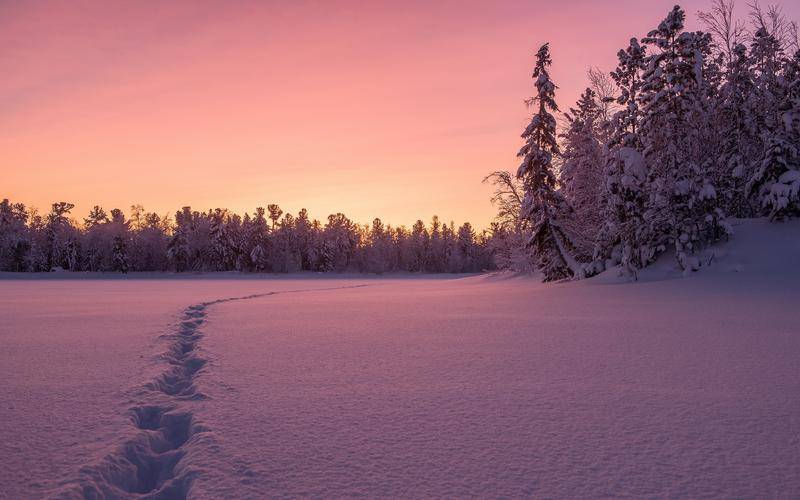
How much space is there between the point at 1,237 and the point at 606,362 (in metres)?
101

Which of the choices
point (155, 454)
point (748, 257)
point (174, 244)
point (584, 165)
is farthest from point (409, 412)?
point (174, 244)

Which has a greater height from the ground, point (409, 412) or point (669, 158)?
point (669, 158)

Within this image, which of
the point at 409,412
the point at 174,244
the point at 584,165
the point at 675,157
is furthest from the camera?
the point at 174,244

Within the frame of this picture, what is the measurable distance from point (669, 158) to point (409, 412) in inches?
874

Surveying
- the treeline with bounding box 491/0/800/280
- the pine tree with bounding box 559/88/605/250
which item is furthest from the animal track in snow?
the pine tree with bounding box 559/88/605/250

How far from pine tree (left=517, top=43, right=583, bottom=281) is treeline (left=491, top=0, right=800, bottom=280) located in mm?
59

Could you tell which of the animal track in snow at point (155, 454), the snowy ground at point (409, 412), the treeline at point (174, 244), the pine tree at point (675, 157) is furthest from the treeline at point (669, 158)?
the treeline at point (174, 244)

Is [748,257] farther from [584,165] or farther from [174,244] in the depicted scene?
[174,244]

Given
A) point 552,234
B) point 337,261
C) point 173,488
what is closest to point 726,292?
point 552,234

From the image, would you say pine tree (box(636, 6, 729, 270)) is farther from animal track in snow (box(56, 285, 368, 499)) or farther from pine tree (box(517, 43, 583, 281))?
animal track in snow (box(56, 285, 368, 499))

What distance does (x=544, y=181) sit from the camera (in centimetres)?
2583

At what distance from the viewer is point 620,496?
2.80 meters

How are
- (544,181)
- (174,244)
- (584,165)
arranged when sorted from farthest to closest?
1. (174,244)
2. (584,165)
3. (544,181)

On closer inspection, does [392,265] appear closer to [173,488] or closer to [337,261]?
[337,261]
